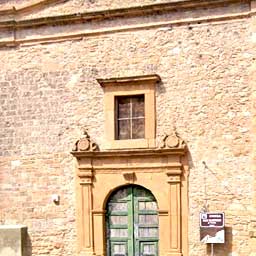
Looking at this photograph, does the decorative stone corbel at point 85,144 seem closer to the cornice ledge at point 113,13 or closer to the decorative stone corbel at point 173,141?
the decorative stone corbel at point 173,141

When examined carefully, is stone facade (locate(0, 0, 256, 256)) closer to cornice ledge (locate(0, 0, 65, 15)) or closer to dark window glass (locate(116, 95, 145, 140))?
cornice ledge (locate(0, 0, 65, 15))

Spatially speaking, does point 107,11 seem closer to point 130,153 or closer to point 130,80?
point 130,80

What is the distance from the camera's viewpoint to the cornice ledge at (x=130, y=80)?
13.7 m

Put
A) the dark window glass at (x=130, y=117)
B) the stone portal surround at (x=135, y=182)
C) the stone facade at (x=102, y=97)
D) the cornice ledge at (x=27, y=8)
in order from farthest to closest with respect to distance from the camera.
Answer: the cornice ledge at (x=27, y=8) < the dark window glass at (x=130, y=117) < the stone portal surround at (x=135, y=182) < the stone facade at (x=102, y=97)

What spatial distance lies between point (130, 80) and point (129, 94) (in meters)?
0.30

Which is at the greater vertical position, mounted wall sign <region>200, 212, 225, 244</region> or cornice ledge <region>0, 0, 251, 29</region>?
cornice ledge <region>0, 0, 251, 29</region>

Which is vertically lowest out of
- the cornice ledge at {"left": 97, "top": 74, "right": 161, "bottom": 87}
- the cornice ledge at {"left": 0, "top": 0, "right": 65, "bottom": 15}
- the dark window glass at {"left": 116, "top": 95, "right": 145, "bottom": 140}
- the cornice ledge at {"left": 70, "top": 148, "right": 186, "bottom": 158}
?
the cornice ledge at {"left": 70, "top": 148, "right": 186, "bottom": 158}

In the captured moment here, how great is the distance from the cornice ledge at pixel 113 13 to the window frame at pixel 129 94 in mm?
1411

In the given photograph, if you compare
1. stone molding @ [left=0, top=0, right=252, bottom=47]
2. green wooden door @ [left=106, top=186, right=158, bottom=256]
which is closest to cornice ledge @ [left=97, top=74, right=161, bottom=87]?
stone molding @ [left=0, top=0, right=252, bottom=47]

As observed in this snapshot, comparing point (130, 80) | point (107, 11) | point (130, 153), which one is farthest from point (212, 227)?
point (107, 11)

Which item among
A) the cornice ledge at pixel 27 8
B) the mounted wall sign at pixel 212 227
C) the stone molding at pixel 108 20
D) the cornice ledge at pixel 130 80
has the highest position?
the cornice ledge at pixel 27 8

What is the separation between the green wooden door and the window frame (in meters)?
0.97

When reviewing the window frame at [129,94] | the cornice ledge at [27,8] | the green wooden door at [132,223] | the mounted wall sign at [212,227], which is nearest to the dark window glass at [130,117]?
the window frame at [129,94]

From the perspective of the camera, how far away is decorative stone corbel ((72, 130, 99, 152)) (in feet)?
46.1
